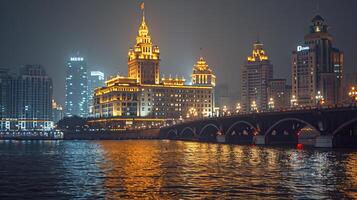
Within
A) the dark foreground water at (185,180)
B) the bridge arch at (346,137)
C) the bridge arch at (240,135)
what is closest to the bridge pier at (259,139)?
the bridge arch at (240,135)

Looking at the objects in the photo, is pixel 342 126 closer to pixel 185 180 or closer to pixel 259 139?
pixel 259 139

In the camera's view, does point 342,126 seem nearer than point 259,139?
Yes

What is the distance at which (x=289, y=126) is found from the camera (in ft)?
515

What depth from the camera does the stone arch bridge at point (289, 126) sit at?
12188cm

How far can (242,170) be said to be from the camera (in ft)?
259

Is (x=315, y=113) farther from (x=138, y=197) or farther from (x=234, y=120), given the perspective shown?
(x=138, y=197)

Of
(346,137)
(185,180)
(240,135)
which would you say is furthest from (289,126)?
(185,180)

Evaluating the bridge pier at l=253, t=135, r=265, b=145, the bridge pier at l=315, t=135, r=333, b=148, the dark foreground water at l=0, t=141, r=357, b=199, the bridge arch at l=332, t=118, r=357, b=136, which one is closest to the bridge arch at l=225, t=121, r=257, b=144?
the bridge pier at l=253, t=135, r=265, b=145

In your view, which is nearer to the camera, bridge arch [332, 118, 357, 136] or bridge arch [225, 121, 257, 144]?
bridge arch [332, 118, 357, 136]

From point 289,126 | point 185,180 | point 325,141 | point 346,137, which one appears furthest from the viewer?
point 289,126

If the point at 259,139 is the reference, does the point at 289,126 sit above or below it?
above

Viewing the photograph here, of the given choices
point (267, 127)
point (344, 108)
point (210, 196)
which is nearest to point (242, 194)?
point (210, 196)

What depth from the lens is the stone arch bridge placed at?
12188cm

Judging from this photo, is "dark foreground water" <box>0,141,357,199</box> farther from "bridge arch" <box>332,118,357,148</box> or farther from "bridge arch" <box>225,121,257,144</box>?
"bridge arch" <box>225,121,257,144</box>
